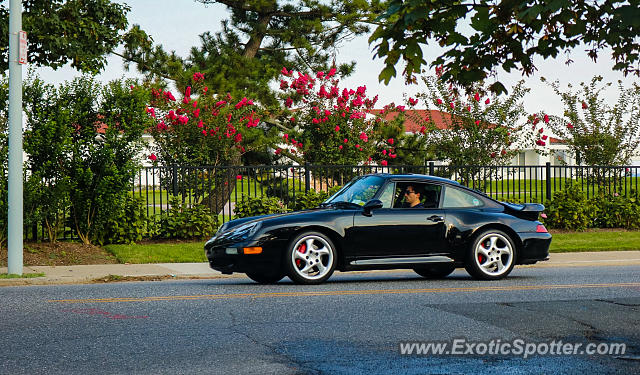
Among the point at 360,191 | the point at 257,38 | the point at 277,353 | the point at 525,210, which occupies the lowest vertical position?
the point at 277,353

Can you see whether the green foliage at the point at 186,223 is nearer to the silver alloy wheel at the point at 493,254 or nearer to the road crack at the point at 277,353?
the silver alloy wheel at the point at 493,254

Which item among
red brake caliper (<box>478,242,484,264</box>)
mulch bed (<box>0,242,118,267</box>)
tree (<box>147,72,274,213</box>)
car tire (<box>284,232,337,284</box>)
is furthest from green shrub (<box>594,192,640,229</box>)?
mulch bed (<box>0,242,118,267</box>)

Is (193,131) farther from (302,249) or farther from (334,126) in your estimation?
(302,249)

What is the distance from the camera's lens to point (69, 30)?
20.2 meters

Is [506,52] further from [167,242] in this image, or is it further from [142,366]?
[167,242]

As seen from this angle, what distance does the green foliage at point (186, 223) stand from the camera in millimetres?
16500

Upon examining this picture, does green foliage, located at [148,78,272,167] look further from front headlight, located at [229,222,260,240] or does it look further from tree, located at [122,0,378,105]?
front headlight, located at [229,222,260,240]

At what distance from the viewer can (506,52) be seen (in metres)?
7.32

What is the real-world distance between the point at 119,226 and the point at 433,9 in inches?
416

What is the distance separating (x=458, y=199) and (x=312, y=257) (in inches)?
87.6

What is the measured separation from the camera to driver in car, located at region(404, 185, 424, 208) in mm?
10906

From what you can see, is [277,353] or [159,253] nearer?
[277,353]

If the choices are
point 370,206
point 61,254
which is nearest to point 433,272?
point 370,206

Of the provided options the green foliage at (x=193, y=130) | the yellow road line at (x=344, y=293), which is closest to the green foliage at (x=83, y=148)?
the green foliage at (x=193, y=130)
